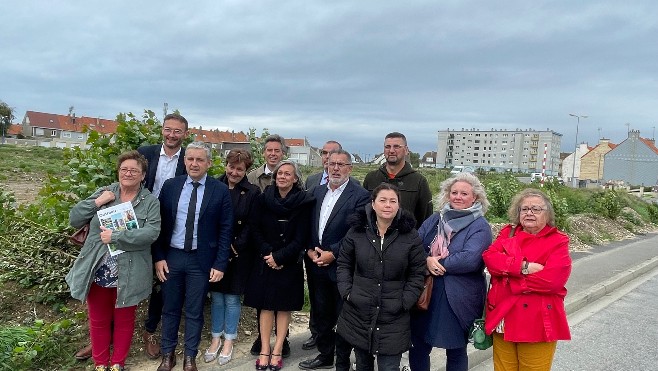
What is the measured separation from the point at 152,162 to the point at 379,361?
256cm

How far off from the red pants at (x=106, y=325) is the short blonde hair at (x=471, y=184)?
2628mm

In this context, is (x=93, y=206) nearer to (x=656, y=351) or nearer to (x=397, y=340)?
(x=397, y=340)

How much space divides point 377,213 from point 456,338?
1.10 metres

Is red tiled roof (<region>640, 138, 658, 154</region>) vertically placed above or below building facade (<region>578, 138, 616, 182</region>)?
above

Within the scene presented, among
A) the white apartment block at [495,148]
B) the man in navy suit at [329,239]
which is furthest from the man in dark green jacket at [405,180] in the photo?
the white apartment block at [495,148]

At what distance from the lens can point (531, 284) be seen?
310 cm

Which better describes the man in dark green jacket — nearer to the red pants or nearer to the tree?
the red pants

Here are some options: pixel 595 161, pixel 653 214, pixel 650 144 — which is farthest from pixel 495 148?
pixel 653 214

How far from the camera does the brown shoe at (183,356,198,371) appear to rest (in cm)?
373

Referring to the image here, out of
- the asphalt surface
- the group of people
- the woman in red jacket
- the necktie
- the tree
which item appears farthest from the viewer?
the tree

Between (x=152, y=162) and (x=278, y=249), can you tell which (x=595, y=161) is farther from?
(x=152, y=162)

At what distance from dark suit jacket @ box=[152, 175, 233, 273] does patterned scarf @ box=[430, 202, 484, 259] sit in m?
1.71

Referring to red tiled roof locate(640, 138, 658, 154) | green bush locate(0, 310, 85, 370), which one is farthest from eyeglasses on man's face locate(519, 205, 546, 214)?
red tiled roof locate(640, 138, 658, 154)

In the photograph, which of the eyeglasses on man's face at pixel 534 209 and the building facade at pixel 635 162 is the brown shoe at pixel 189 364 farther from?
the building facade at pixel 635 162
